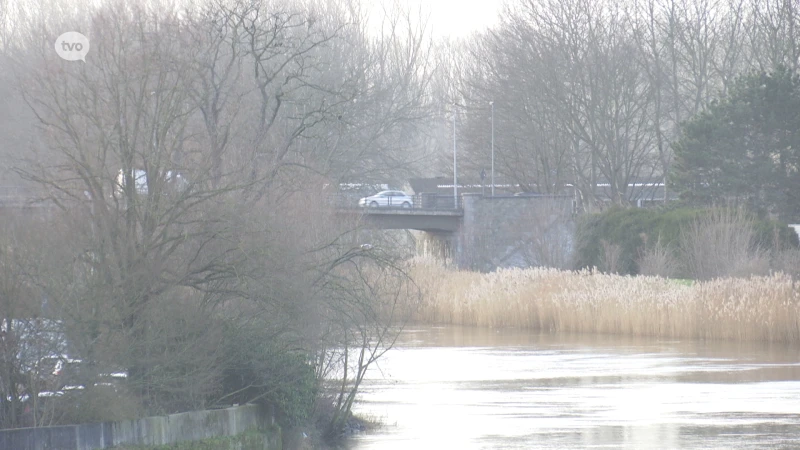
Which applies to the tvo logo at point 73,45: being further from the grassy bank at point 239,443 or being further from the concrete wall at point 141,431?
the concrete wall at point 141,431

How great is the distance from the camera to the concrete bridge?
53062 millimetres

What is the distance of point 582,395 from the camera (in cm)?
2284

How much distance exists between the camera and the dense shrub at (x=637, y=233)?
4191 centimetres

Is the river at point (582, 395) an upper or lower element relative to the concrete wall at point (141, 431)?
lower

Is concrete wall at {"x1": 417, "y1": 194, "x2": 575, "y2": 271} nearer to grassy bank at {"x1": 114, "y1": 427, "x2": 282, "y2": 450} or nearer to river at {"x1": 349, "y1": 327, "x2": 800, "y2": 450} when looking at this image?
river at {"x1": 349, "y1": 327, "x2": 800, "y2": 450}

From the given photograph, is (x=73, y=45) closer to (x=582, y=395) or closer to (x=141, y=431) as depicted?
(x=582, y=395)

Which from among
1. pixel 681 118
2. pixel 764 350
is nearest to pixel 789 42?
pixel 681 118

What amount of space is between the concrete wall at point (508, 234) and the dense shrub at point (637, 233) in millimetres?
2160

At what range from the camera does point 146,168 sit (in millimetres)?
14977

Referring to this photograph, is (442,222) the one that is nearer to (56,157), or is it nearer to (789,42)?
(789,42)

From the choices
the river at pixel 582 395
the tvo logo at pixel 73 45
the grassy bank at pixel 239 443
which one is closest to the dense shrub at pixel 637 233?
the river at pixel 582 395

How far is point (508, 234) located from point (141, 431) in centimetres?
4377

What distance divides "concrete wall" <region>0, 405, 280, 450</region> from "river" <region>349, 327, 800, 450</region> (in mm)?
3093

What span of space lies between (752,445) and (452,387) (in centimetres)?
840
